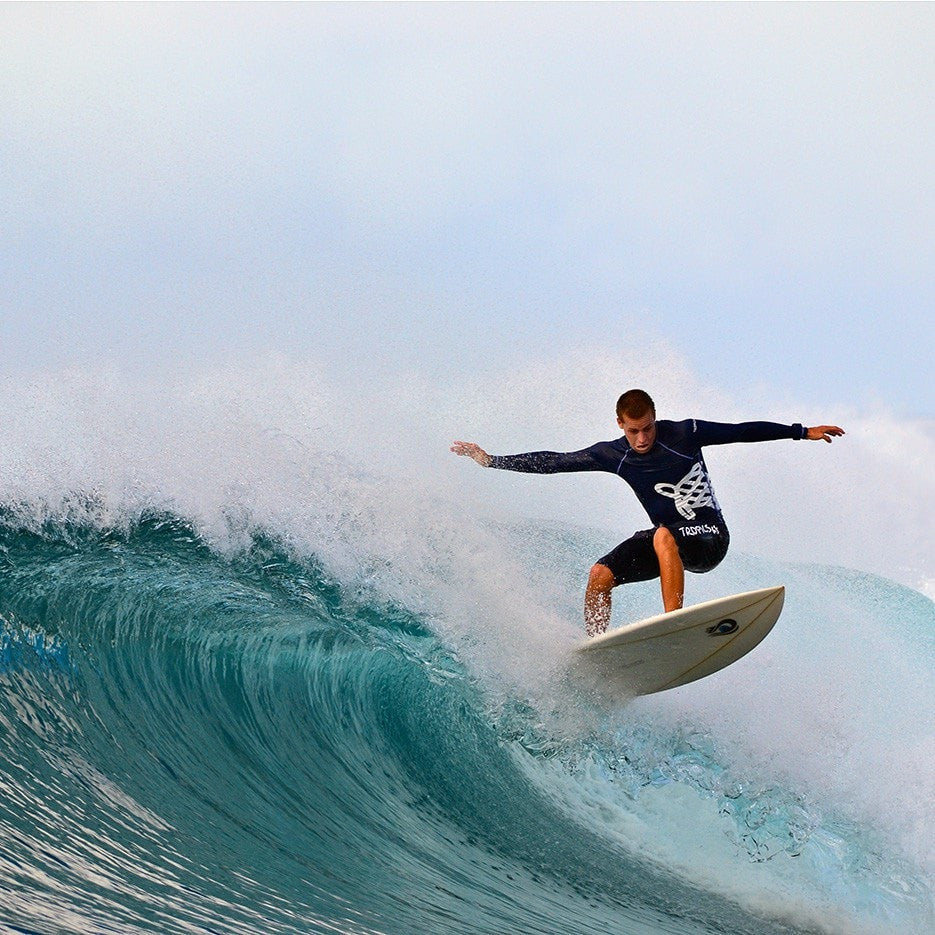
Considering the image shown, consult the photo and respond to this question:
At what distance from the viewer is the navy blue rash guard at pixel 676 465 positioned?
17.4 ft

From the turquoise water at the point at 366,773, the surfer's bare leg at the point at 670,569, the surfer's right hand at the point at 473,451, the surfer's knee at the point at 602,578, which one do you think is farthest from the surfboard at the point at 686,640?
the surfer's right hand at the point at 473,451

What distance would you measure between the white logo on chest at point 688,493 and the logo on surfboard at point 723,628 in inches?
22.6

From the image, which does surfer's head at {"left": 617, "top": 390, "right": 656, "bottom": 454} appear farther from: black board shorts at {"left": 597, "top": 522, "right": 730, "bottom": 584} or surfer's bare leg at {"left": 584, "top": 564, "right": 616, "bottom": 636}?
surfer's bare leg at {"left": 584, "top": 564, "right": 616, "bottom": 636}

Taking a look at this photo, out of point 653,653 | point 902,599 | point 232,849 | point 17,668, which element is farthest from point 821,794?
point 902,599

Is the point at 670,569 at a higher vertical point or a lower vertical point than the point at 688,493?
lower

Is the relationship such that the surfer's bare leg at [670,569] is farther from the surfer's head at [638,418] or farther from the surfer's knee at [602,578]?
the surfer's head at [638,418]

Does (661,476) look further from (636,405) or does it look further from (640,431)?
(636,405)

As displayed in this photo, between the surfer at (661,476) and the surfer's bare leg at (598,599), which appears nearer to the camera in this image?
the surfer at (661,476)

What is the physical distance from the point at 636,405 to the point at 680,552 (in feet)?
2.70

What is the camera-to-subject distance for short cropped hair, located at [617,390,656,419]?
5.17 meters

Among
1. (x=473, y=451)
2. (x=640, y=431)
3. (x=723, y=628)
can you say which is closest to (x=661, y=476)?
(x=640, y=431)

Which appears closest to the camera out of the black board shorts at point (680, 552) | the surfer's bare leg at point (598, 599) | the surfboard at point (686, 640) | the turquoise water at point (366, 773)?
the turquoise water at point (366, 773)

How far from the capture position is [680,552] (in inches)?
208

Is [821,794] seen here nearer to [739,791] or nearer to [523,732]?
[739,791]
